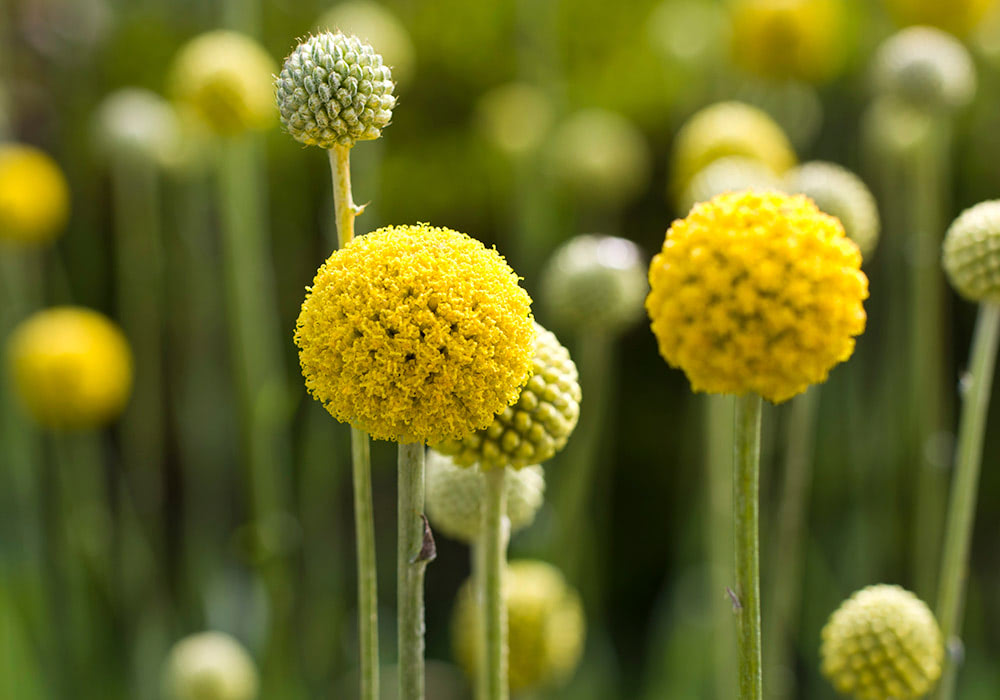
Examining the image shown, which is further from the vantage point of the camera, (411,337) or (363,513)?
(363,513)

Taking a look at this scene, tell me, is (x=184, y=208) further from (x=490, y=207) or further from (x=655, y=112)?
(x=655, y=112)

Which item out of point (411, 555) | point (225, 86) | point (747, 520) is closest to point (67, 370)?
point (225, 86)

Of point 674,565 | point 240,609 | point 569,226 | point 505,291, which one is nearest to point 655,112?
point 569,226

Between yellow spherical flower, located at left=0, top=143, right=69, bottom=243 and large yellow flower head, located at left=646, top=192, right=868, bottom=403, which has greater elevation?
large yellow flower head, located at left=646, top=192, right=868, bottom=403

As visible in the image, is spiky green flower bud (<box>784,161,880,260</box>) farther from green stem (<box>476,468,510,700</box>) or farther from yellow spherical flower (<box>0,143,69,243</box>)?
yellow spherical flower (<box>0,143,69,243</box>)

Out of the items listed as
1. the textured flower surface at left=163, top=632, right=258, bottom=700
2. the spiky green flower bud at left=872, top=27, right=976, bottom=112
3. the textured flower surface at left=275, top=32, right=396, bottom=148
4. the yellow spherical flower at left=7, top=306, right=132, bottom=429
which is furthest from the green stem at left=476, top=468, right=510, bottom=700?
the yellow spherical flower at left=7, top=306, right=132, bottom=429

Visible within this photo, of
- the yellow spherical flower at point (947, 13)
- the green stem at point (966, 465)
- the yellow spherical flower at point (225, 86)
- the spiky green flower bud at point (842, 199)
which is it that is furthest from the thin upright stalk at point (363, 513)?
the yellow spherical flower at point (947, 13)

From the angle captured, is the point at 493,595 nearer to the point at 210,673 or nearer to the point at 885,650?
the point at 885,650
